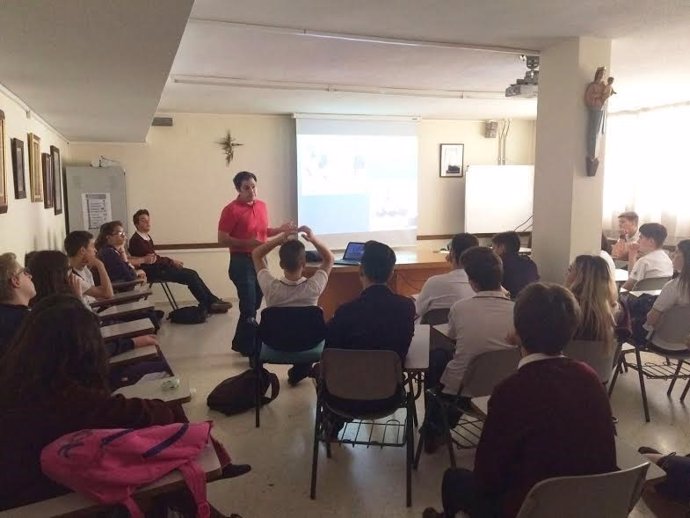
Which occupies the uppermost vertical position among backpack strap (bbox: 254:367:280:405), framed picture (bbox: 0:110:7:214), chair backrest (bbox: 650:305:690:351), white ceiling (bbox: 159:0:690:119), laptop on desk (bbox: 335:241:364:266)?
white ceiling (bbox: 159:0:690:119)

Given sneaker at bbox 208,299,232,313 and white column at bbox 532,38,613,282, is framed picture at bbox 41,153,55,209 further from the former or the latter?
white column at bbox 532,38,613,282

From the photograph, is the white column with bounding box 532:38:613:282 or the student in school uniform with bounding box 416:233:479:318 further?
the white column with bounding box 532:38:613:282

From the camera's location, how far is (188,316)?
564cm

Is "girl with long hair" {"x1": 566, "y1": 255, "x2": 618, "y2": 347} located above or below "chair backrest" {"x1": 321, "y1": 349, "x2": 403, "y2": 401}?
above

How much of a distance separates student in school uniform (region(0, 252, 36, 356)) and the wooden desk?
8.95 feet

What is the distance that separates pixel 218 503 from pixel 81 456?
1.24m

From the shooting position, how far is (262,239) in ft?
14.8

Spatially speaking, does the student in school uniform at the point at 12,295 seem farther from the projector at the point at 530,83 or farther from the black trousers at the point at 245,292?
the projector at the point at 530,83

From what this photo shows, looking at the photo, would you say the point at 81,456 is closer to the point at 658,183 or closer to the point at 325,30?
the point at 325,30

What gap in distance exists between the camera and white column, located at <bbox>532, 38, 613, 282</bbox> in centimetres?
346

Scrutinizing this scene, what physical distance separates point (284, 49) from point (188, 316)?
→ 3118 millimetres

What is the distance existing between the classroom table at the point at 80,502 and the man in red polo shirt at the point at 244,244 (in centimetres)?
296

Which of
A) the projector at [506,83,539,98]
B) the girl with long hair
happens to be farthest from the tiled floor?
the projector at [506,83,539,98]

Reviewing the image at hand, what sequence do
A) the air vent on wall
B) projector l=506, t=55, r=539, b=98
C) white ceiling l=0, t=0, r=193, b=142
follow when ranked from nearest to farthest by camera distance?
white ceiling l=0, t=0, r=193, b=142
projector l=506, t=55, r=539, b=98
the air vent on wall
